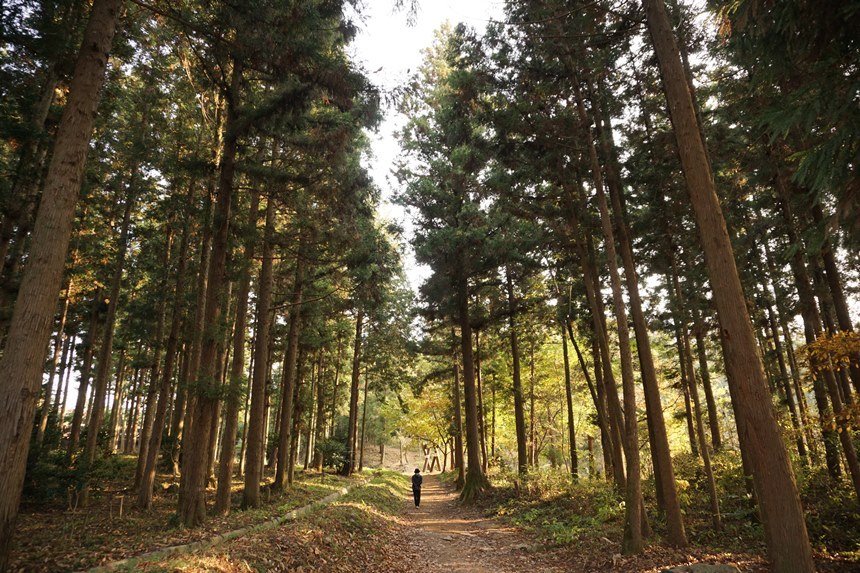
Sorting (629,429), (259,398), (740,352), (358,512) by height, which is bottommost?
(358,512)

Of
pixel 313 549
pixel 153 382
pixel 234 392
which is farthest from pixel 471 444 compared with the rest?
pixel 153 382

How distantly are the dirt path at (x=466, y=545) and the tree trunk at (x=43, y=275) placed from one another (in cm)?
739

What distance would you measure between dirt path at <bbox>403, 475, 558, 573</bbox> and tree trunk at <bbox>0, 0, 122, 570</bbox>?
7393mm

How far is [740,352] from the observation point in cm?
594

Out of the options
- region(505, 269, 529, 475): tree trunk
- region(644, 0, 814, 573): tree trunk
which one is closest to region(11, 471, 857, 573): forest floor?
region(644, 0, 814, 573): tree trunk

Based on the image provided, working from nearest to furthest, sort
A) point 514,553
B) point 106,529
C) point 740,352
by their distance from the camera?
point 740,352 < point 106,529 < point 514,553

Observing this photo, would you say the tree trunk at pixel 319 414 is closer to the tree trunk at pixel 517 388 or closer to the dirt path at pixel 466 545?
the dirt path at pixel 466 545

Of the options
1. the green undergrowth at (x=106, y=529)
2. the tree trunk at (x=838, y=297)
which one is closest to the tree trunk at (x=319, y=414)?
the green undergrowth at (x=106, y=529)

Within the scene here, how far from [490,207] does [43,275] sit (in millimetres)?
Answer: 15299

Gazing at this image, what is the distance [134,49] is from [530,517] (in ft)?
55.6

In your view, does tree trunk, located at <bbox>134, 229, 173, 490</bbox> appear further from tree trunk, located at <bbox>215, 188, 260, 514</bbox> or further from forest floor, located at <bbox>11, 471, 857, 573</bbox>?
tree trunk, located at <bbox>215, 188, 260, 514</bbox>

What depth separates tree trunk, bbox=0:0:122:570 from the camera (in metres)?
4.97

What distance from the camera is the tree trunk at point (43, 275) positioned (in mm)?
4969

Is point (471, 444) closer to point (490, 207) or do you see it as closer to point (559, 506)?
point (559, 506)
